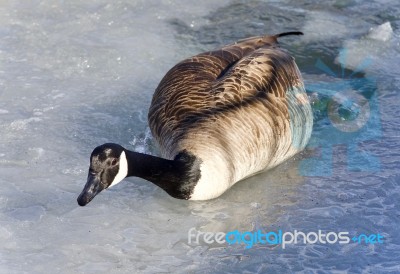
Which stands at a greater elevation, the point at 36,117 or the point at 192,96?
the point at 192,96

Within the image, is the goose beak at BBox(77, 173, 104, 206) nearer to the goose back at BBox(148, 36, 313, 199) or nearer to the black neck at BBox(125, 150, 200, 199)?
the black neck at BBox(125, 150, 200, 199)

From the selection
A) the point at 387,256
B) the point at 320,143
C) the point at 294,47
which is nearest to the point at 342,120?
the point at 320,143

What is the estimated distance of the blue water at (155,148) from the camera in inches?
177

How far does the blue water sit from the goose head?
0.35m

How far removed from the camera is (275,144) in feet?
17.3

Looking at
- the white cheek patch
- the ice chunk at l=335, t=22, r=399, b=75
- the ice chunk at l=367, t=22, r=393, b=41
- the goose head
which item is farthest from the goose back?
the ice chunk at l=367, t=22, r=393, b=41

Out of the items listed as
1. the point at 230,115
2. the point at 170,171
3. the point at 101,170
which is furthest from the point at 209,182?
the point at 101,170

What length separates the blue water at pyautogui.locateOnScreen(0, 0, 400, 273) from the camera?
4504 mm

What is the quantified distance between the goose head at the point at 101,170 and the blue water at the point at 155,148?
353 millimetres

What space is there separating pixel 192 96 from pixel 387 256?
1694 mm

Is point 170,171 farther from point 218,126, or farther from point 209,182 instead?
point 218,126

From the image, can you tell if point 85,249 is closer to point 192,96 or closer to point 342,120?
point 192,96

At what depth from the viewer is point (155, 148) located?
5699mm

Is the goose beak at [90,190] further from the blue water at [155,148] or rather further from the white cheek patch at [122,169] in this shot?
the blue water at [155,148]
